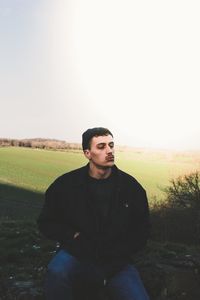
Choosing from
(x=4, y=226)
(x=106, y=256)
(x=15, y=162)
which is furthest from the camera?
(x=15, y=162)

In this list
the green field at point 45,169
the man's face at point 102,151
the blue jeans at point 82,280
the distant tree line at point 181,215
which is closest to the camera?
the blue jeans at point 82,280

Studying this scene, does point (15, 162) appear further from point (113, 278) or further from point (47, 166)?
point (113, 278)

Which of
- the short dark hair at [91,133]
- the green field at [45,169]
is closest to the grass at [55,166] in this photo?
the green field at [45,169]

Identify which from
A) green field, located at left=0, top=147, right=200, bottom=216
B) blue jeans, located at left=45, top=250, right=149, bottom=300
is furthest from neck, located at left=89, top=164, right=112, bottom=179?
green field, located at left=0, top=147, right=200, bottom=216

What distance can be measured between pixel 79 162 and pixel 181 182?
4829 centimetres

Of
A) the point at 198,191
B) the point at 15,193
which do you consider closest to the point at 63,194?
the point at 198,191

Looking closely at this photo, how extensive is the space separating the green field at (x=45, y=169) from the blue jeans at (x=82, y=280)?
39.3 m

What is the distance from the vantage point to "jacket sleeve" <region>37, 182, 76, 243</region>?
184 inches

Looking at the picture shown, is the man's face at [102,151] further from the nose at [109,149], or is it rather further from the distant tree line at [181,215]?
the distant tree line at [181,215]

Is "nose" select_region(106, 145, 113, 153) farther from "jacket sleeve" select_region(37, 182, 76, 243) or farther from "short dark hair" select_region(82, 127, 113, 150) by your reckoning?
"jacket sleeve" select_region(37, 182, 76, 243)

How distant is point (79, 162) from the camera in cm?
7594

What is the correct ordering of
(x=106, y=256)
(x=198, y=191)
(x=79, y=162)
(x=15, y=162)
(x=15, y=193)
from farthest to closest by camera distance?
(x=79, y=162) → (x=15, y=162) → (x=15, y=193) → (x=198, y=191) → (x=106, y=256)

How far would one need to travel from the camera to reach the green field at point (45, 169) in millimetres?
51031

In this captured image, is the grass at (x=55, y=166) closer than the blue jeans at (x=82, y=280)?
No
